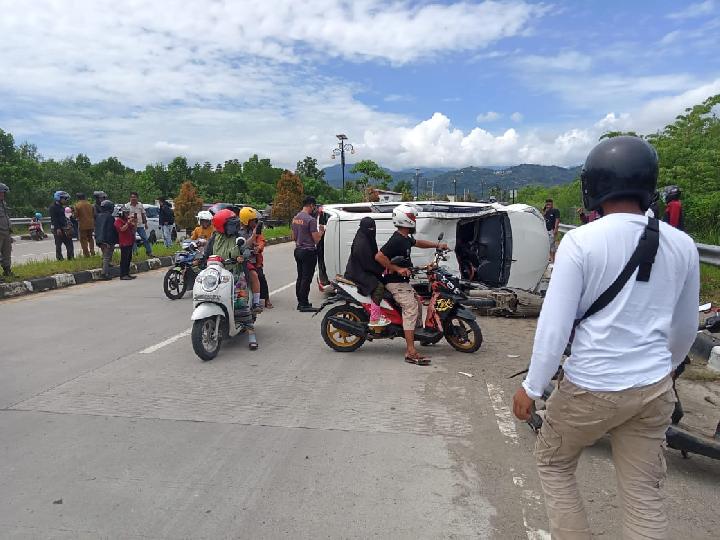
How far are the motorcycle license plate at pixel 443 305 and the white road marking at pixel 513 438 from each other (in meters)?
1.28

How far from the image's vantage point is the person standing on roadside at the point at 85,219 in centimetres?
1348

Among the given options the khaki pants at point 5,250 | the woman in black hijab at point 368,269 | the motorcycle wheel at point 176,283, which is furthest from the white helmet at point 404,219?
the khaki pants at point 5,250

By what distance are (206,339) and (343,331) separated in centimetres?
156

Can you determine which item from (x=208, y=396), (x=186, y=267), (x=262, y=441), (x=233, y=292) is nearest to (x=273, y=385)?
(x=208, y=396)

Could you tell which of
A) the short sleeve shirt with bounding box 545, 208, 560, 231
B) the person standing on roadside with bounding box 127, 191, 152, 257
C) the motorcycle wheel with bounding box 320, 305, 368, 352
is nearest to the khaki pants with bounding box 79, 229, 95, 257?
the person standing on roadside with bounding box 127, 191, 152, 257

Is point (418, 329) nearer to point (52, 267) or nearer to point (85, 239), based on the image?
point (52, 267)

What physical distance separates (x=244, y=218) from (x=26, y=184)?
100ft

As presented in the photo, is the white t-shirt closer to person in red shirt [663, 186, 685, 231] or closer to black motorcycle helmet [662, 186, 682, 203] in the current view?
person in red shirt [663, 186, 685, 231]

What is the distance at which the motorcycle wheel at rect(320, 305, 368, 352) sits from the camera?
6.60 m

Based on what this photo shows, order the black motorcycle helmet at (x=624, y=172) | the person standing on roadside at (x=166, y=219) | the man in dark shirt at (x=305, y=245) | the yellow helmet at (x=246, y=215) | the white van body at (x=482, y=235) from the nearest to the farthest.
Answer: the black motorcycle helmet at (x=624, y=172), the yellow helmet at (x=246, y=215), the man in dark shirt at (x=305, y=245), the white van body at (x=482, y=235), the person standing on roadside at (x=166, y=219)

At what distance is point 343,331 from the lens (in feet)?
21.6

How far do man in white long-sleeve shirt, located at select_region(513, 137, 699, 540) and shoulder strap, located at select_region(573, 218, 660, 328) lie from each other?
0.02 meters

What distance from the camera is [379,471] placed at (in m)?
3.58

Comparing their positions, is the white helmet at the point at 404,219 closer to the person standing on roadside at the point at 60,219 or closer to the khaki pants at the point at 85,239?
the person standing on roadside at the point at 60,219
